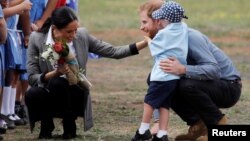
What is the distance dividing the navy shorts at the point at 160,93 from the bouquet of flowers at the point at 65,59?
0.73 meters

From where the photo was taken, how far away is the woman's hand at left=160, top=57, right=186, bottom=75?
899 cm

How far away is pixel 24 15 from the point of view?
1132cm

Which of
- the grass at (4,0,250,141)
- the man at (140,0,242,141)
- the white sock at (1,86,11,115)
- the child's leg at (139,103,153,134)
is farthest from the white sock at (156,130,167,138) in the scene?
the white sock at (1,86,11,115)

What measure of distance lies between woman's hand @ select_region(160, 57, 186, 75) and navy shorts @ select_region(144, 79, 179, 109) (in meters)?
0.10

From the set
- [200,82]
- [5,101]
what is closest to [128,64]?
[5,101]

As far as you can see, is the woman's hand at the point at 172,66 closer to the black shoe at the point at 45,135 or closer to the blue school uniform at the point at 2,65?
the black shoe at the point at 45,135

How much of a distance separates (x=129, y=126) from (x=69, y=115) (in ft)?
4.27

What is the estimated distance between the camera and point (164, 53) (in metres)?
9.11

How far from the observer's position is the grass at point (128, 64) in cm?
1088

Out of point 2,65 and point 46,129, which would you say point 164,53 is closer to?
point 46,129

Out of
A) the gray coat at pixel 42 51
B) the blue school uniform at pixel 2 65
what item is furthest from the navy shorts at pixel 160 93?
the blue school uniform at pixel 2 65

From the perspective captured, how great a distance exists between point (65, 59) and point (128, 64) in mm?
9971

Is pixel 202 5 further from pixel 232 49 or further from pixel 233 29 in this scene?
pixel 232 49

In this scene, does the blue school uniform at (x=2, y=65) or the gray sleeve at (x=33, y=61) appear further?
the blue school uniform at (x=2, y=65)
